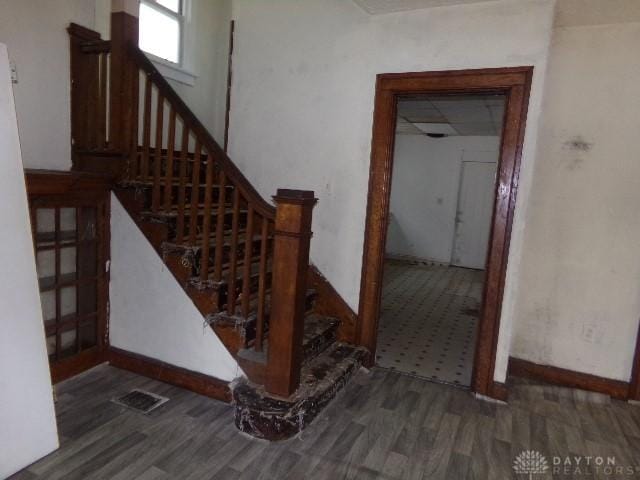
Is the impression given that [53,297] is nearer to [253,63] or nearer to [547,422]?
[253,63]

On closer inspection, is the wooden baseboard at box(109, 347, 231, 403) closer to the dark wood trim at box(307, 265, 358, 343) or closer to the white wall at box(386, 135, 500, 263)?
the dark wood trim at box(307, 265, 358, 343)

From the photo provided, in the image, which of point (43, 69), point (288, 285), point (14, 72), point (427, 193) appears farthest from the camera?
point (427, 193)

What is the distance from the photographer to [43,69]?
8.82ft

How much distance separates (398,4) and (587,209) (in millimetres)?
1971

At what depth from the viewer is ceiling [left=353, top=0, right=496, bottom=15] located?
276 centimetres

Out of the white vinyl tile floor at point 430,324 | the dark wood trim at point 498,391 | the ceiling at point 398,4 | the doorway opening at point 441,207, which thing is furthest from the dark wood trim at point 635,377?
the ceiling at point 398,4

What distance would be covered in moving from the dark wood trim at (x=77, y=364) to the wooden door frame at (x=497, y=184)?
1.88 m

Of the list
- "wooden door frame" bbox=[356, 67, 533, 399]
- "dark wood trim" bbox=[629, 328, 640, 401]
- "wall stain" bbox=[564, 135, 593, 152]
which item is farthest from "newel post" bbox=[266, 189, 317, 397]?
"dark wood trim" bbox=[629, 328, 640, 401]

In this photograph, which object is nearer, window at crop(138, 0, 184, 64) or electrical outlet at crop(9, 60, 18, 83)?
electrical outlet at crop(9, 60, 18, 83)

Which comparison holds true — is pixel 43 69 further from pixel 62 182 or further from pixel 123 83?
pixel 62 182

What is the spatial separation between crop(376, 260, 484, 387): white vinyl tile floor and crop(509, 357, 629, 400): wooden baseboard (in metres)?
0.37

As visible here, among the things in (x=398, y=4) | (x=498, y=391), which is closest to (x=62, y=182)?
(x=398, y=4)

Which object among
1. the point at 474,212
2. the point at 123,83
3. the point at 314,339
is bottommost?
the point at 314,339

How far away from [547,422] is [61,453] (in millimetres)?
2772
